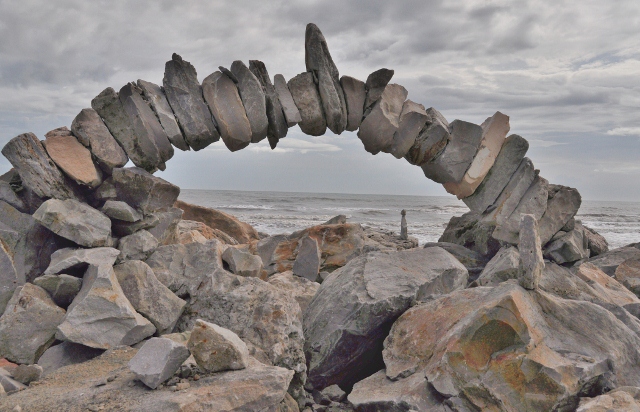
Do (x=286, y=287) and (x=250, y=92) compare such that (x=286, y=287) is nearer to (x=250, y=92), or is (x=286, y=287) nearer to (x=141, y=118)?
(x=250, y=92)

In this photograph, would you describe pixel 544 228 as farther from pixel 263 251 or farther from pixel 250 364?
pixel 250 364

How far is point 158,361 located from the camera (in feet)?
10.2

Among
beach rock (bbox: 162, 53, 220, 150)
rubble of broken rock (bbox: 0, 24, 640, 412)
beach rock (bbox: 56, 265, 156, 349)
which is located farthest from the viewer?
beach rock (bbox: 162, 53, 220, 150)

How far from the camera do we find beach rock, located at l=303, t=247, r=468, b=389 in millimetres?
4504

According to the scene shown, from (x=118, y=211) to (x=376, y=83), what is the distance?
12.0ft

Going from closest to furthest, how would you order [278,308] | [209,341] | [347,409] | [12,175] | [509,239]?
[209,341] → [347,409] → [278,308] → [12,175] → [509,239]

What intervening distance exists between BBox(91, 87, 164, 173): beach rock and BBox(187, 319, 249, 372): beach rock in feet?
11.0

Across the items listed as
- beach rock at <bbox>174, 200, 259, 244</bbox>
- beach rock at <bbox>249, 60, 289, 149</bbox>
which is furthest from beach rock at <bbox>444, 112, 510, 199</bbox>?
beach rock at <bbox>174, 200, 259, 244</bbox>

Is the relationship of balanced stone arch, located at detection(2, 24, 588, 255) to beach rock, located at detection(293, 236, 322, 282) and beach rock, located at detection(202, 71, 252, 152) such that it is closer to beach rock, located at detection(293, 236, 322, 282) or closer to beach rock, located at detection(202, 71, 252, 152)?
beach rock, located at detection(202, 71, 252, 152)

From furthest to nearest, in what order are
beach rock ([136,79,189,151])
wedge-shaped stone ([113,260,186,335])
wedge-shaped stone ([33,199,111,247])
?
1. beach rock ([136,79,189,151])
2. wedge-shaped stone ([33,199,111,247])
3. wedge-shaped stone ([113,260,186,335])

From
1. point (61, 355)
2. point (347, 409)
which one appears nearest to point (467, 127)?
point (347, 409)

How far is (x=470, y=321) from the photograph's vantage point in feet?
12.3

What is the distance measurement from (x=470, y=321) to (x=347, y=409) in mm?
1226

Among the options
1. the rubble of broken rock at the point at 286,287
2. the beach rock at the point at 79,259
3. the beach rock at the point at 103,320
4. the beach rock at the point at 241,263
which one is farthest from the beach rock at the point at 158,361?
the beach rock at the point at 241,263
